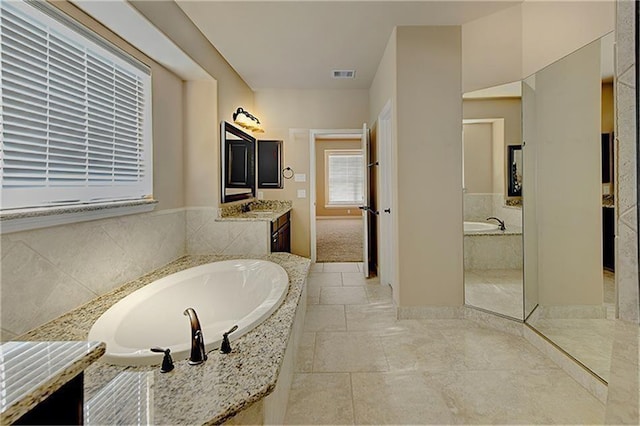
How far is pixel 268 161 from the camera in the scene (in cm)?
468

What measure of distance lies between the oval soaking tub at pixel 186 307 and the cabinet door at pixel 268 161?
6.50ft

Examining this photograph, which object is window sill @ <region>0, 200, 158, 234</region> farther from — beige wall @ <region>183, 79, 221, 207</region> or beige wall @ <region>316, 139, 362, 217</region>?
beige wall @ <region>316, 139, 362, 217</region>

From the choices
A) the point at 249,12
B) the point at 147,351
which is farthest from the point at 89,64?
the point at 147,351

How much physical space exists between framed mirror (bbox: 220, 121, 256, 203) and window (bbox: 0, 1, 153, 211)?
1038mm

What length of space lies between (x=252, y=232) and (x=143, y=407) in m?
2.33

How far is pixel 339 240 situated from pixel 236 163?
3500 millimetres

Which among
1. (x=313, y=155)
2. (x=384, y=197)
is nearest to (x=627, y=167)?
(x=384, y=197)

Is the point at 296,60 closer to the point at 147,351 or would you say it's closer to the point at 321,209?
the point at 147,351

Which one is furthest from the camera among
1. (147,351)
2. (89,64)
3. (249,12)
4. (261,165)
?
(261,165)

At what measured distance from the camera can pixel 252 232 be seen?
3.36 metres

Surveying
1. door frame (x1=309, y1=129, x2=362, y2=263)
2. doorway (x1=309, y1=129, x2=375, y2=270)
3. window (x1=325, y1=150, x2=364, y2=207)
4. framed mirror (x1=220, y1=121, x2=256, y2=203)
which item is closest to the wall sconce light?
framed mirror (x1=220, y1=121, x2=256, y2=203)

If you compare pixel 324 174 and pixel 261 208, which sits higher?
pixel 324 174

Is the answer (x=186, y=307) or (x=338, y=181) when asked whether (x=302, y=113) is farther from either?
(x=338, y=181)

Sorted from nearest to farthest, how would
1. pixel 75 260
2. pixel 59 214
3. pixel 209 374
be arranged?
pixel 209 374
pixel 59 214
pixel 75 260
